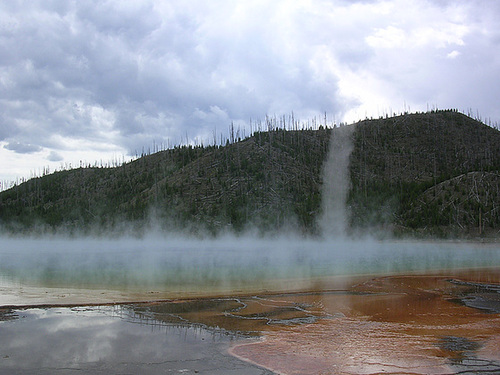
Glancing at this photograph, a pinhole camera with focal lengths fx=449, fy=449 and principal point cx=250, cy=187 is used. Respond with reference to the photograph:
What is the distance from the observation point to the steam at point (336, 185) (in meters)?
85.9

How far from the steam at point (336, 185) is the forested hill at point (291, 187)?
5.07 ft

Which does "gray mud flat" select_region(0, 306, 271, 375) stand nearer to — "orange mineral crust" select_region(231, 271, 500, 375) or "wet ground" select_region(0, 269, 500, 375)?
"wet ground" select_region(0, 269, 500, 375)

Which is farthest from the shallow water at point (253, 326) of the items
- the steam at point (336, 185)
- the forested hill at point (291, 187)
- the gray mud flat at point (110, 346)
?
the steam at point (336, 185)

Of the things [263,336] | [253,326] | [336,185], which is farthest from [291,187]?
[263,336]

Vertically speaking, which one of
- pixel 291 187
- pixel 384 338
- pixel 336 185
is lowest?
pixel 384 338

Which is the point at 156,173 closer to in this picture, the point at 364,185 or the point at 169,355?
the point at 364,185

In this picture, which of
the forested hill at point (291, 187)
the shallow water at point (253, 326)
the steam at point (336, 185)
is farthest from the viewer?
the steam at point (336, 185)

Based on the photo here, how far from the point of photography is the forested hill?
82688mm

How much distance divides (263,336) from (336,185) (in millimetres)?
88039

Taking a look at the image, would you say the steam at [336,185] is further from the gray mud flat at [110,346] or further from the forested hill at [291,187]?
the gray mud flat at [110,346]

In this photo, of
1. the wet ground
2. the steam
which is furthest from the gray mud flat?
the steam

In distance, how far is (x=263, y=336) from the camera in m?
12.1

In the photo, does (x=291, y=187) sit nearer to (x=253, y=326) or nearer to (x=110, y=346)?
(x=253, y=326)

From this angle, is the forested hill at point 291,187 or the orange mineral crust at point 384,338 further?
the forested hill at point 291,187
